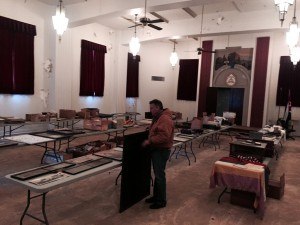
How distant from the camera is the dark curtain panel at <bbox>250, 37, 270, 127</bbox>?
1081 cm

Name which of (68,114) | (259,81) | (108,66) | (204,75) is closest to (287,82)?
(259,81)

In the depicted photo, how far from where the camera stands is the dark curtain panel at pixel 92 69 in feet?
30.5

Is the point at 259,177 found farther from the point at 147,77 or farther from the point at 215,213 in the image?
the point at 147,77

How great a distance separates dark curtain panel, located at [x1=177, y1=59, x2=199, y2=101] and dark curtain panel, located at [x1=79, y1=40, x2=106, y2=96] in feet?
14.5

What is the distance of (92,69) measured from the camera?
31.7ft

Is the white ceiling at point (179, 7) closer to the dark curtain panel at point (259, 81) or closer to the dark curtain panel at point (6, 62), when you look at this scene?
the dark curtain panel at point (6, 62)

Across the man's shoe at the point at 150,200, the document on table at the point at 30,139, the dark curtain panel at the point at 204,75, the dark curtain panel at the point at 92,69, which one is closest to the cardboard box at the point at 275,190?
the man's shoe at the point at 150,200

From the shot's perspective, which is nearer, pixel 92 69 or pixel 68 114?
pixel 68 114

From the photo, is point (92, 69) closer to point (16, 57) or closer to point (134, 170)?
point (16, 57)

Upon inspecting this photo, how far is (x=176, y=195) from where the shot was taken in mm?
4070

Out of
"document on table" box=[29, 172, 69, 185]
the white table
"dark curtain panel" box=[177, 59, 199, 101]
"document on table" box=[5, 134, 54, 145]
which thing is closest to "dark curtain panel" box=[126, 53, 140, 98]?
"dark curtain panel" box=[177, 59, 199, 101]

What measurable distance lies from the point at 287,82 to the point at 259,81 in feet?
3.28

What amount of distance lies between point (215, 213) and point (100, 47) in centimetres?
773

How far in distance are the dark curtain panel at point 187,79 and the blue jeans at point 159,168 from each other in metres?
9.53
